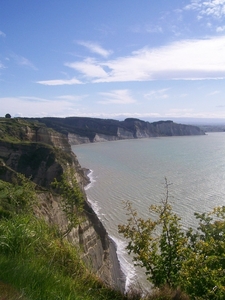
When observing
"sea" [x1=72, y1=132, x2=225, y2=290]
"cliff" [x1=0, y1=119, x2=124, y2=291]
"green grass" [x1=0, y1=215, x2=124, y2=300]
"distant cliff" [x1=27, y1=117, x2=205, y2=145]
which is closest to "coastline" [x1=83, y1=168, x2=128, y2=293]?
"cliff" [x1=0, y1=119, x2=124, y2=291]

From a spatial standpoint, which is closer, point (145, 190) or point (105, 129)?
point (145, 190)

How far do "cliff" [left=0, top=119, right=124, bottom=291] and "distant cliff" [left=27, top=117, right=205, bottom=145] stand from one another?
7453cm

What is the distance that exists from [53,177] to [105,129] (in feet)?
405

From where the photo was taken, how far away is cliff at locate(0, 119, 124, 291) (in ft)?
65.4

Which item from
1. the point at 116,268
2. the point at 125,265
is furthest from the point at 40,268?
the point at 125,265

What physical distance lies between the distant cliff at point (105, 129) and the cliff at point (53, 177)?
74.5 metres

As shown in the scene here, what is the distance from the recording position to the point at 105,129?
160625 mm

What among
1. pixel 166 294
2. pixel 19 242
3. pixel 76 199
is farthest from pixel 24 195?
pixel 166 294

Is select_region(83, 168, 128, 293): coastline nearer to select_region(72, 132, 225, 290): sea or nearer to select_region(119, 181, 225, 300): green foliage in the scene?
select_region(72, 132, 225, 290): sea

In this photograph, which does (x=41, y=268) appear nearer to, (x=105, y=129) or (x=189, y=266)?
(x=189, y=266)

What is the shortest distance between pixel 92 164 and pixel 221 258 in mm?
68609

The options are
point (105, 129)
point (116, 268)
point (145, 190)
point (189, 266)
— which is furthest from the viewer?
point (105, 129)

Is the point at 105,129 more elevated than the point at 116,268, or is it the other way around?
the point at 105,129

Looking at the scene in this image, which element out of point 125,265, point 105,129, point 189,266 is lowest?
point 125,265
